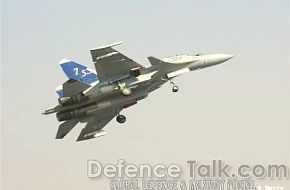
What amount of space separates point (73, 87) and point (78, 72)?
24.3 feet

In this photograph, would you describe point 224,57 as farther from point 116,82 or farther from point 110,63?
point 110,63

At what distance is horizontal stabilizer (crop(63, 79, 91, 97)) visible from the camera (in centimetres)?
4972

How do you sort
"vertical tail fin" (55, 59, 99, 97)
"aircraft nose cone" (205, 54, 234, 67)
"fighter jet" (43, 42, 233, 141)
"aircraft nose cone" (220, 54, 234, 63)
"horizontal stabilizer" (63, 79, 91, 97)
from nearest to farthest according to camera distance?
"horizontal stabilizer" (63, 79, 91, 97) < "fighter jet" (43, 42, 233, 141) < "aircraft nose cone" (205, 54, 234, 67) < "aircraft nose cone" (220, 54, 234, 63) < "vertical tail fin" (55, 59, 99, 97)

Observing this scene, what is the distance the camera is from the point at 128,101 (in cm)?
5362

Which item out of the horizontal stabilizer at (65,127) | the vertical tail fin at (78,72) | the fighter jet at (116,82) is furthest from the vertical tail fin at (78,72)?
the horizontal stabilizer at (65,127)

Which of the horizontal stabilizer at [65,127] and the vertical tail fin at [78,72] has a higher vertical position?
the vertical tail fin at [78,72]

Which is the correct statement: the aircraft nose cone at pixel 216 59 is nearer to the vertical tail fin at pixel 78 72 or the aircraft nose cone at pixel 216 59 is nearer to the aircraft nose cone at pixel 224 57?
the aircraft nose cone at pixel 224 57

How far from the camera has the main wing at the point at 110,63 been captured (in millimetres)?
49500

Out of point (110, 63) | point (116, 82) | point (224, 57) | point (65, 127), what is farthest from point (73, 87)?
point (224, 57)

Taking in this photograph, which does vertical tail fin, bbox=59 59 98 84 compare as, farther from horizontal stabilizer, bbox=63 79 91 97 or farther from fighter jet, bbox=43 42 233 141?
horizontal stabilizer, bbox=63 79 91 97

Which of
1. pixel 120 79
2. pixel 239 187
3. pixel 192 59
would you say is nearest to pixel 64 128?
pixel 120 79

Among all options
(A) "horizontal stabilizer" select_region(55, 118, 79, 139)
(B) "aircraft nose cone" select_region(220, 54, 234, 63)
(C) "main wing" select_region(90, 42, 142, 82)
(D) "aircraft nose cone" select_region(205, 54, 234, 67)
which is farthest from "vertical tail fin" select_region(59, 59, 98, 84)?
(B) "aircraft nose cone" select_region(220, 54, 234, 63)

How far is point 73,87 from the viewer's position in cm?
5019

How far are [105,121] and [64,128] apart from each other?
3.47 m
